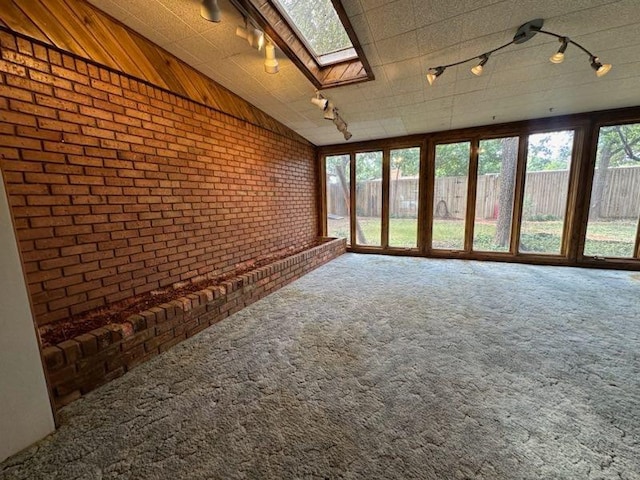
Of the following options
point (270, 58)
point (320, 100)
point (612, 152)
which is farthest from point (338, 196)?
point (612, 152)

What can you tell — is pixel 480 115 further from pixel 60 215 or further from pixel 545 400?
pixel 60 215

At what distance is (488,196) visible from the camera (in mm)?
4414

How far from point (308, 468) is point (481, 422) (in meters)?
0.90

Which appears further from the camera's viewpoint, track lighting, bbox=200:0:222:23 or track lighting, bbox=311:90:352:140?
track lighting, bbox=311:90:352:140

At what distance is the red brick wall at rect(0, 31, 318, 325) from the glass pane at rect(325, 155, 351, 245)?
2.48 meters

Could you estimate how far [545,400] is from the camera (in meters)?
1.41

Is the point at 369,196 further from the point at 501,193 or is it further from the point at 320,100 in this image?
the point at 320,100

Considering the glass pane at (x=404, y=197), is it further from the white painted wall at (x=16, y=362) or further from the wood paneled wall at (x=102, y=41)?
the white painted wall at (x=16, y=362)

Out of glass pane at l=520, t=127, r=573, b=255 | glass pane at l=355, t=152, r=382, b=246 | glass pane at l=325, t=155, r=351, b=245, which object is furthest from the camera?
glass pane at l=325, t=155, r=351, b=245

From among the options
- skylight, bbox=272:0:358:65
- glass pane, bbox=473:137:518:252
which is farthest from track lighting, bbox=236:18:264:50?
glass pane, bbox=473:137:518:252

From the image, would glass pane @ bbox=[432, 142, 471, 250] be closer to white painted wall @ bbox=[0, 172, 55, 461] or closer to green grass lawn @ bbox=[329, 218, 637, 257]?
green grass lawn @ bbox=[329, 218, 637, 257]

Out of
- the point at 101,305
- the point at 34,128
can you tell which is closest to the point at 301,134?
the point at 34,128

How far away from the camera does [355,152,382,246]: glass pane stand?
5.15m

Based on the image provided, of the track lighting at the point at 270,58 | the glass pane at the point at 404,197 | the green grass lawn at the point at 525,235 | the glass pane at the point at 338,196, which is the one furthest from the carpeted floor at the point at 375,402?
the glass pane at the point at 338,196
